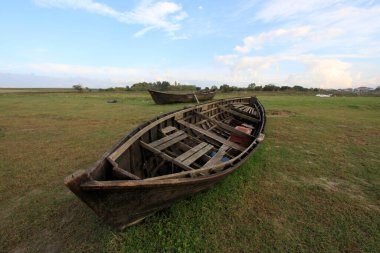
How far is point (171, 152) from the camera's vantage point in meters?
4.98

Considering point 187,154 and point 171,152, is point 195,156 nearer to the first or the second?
point 187,154

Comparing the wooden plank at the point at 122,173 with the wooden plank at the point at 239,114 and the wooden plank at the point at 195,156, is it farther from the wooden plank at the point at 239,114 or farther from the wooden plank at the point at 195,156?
the wooden plank at the point at 239,114

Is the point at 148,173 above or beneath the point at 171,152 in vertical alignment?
beneath

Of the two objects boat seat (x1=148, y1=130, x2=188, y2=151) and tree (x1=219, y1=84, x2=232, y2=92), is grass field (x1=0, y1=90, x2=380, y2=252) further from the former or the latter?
tree (x1=219, y1=84, x2=232, y2=92)

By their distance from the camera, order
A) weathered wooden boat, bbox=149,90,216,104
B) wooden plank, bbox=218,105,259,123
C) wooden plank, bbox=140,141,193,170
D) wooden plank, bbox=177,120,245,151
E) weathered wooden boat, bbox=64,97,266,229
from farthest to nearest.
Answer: weathered wooden boat, bbox=149,90,216,104 → wooden plank, bbox=218,105,259,123 → wooden plank, bbox=177,120,245,151 → wooden plank, bbox=140,141,193,170 → weathered wooden boat, bbox=64,97,266,229

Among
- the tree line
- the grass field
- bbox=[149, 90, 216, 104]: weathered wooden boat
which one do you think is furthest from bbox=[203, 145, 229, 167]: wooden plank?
the tree line

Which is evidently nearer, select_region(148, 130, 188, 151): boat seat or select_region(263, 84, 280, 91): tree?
select_region(148, 130, 188, 151): boat seat

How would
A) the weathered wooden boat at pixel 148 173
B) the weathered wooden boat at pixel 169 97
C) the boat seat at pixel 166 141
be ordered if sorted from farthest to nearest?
1. the weathered wooden boat at pixel 169 97
2. the boat seat at pixel 166 141
3. the weathered wooden boat at pixel 148 173

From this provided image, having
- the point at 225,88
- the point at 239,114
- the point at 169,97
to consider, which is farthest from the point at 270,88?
the point at 239,114

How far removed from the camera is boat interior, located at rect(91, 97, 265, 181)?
121 inches

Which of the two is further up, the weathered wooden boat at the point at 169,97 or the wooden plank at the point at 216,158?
the weathered wooden boat at the point at 169,97

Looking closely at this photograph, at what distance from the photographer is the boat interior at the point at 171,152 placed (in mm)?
3079

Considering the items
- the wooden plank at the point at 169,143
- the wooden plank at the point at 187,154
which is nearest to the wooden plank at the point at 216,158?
the wooden plank at the point at 187,154

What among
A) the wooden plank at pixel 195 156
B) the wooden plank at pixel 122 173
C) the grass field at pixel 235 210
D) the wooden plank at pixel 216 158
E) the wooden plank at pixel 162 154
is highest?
the wooden plank at pixel 122 173
